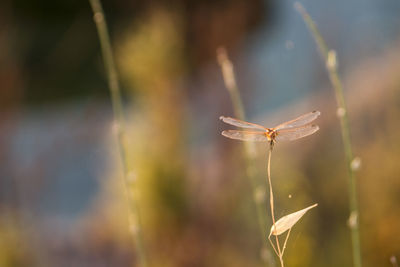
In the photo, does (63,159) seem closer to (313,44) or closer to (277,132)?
(313,44)

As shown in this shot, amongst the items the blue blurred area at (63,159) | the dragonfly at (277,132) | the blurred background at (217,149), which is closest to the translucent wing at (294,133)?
the dragonfly at (277,132)

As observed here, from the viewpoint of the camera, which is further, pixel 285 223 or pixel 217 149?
pixel 217 149

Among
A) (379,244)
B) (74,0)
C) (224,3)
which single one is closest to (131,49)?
(224,3)

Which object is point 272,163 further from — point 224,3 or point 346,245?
point 224,3

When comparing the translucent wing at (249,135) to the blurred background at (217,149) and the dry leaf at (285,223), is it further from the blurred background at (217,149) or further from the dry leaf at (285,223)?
the blurred background at (217,149)

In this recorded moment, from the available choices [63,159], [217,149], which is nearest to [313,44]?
[217,149]

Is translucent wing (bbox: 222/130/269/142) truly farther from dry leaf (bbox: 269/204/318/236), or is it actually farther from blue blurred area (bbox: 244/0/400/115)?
blue blurred area (bbox: 244/0/400/115)

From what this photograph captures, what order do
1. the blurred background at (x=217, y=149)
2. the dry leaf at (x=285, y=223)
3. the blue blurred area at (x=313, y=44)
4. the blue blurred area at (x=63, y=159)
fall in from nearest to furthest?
the dry leaf at (x=285, y=223) < the blurred background at (x=217, y=149) < the blue blurred area at (x=313, y=44) < the blue blurred area at (x=63, y=159)

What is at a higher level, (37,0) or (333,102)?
(37,0)
